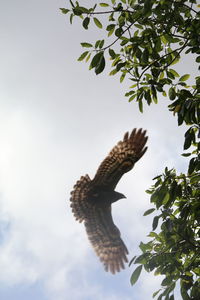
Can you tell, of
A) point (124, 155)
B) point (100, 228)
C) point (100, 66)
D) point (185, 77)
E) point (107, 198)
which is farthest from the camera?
point (100, 228)

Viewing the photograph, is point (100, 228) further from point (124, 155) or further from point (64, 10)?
point (64, 10)

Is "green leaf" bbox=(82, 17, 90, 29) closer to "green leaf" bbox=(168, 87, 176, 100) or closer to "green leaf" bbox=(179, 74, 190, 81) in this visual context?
"green leaf" bbox=(168, 87, 176, 100)

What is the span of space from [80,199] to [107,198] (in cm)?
85

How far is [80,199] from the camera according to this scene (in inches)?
421

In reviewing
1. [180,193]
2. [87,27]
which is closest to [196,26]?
A: [87,27]

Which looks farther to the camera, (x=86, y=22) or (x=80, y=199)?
(x=80, y=199)

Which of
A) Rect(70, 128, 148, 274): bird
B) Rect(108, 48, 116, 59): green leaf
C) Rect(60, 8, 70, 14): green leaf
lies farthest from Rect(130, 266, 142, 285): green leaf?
Rect(70, 128, 148, 274): bird

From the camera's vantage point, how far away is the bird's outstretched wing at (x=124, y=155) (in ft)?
30.2

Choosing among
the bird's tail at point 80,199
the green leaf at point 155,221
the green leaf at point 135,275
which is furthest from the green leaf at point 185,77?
the bird's tail at point 80,199

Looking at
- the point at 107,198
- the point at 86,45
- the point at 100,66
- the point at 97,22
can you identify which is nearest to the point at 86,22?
the point at 97,22

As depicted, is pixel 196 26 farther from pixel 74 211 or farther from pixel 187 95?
pixel 74 211

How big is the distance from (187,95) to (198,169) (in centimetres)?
89

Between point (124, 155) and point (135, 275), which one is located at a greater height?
point (124, 155)

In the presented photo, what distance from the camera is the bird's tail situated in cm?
1033
